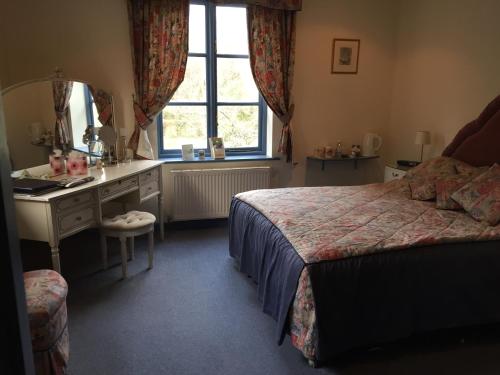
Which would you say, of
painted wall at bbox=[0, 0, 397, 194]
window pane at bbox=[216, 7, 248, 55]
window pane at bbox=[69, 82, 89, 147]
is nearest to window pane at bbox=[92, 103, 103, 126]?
window pane at bbox=[69, 82, 89, 147]

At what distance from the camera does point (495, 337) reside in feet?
7.71

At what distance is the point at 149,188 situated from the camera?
11.9 ft

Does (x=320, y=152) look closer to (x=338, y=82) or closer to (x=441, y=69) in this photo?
(x=338, y=82)

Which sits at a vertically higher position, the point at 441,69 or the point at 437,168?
the point at 441,69

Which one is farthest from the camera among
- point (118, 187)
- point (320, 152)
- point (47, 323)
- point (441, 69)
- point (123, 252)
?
point (320, 152)

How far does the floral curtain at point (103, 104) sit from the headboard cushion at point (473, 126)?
3.22 metres

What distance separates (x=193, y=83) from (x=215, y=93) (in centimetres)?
26

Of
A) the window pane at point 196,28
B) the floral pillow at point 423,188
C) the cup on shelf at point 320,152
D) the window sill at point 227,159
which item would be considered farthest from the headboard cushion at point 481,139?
the window pane at point 196,28

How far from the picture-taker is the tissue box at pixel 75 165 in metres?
3.10

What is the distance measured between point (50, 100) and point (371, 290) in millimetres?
2925

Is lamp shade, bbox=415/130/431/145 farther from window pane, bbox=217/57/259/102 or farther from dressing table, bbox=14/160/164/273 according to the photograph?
dressing table, bbox=14/160/164/273

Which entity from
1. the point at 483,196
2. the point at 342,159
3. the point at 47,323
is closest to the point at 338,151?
the point at 342,159

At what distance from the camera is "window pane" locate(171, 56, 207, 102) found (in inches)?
162

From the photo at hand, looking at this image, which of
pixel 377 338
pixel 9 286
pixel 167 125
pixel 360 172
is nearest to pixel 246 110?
pixel 167 125
